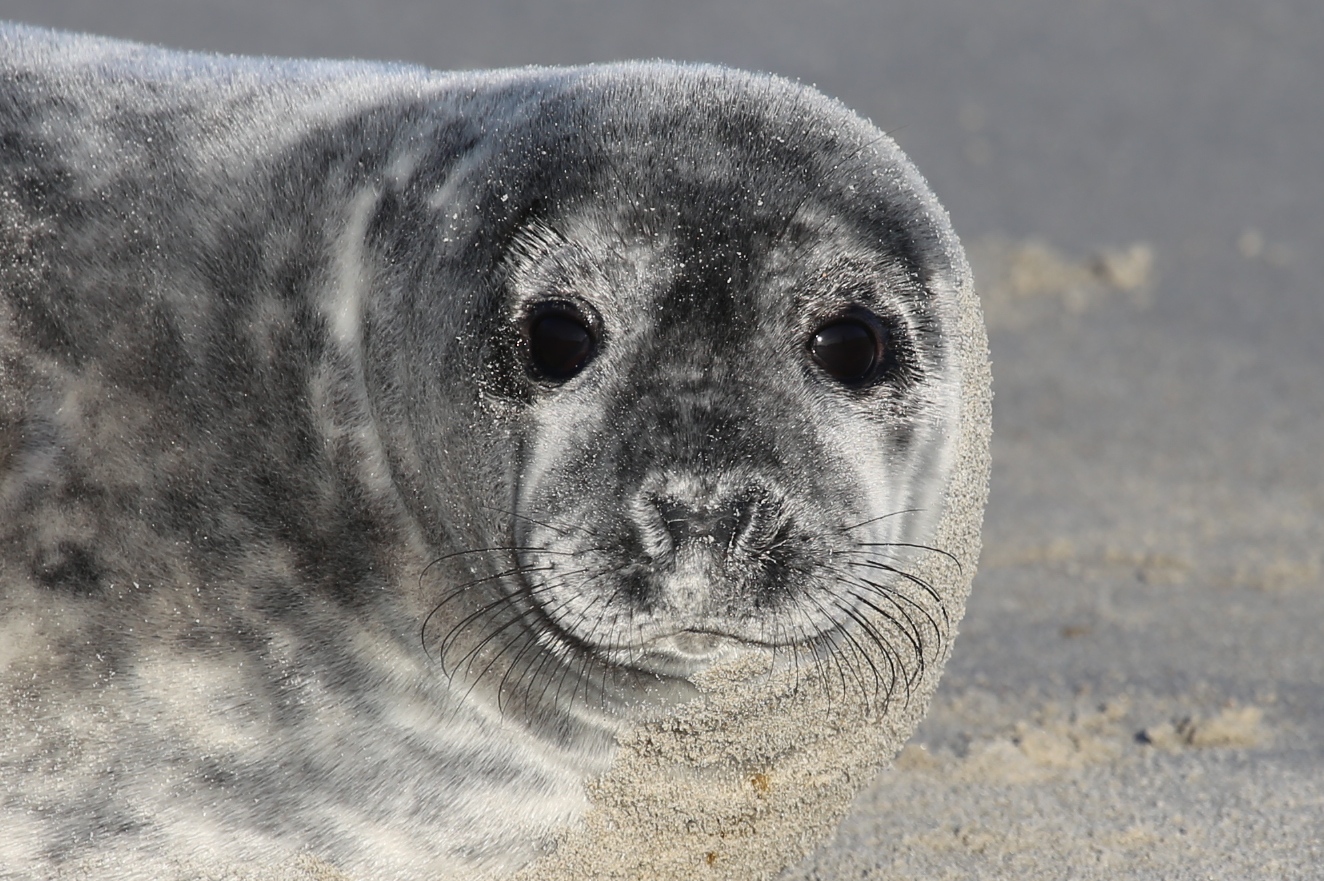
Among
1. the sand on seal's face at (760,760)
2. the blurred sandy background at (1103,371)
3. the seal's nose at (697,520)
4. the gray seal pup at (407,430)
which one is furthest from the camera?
the blurred sandy background at (1103,371)

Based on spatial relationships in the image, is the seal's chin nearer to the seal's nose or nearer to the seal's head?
the seal's head

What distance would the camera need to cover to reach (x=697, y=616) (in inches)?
73.0

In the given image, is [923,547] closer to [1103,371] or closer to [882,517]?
[882,517]

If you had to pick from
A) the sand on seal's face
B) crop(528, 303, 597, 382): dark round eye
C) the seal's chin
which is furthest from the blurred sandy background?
crop(528, 303, 597, 382): dark round eye

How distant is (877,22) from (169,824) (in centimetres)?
811

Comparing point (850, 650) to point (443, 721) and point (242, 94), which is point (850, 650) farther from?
point (242, 94)

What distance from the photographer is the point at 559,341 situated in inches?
76.9

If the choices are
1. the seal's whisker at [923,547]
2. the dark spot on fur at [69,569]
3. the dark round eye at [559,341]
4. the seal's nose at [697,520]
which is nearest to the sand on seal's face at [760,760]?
the seal's whisker at [923,547]

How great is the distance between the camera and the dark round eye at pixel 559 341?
6.38 ft

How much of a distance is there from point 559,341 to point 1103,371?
470cm

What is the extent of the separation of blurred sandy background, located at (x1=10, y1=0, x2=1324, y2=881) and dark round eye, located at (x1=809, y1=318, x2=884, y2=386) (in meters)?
1.00

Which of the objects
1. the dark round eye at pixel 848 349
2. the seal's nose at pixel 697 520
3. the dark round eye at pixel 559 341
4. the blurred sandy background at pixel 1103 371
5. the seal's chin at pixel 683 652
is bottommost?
the seal's chin at pixel 683 652

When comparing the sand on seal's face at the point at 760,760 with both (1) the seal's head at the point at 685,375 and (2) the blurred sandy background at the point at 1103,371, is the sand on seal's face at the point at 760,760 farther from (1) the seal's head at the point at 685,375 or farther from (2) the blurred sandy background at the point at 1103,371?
(2) the blurred sandy background at the point at 1103,371

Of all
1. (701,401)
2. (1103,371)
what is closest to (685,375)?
(701,401)
